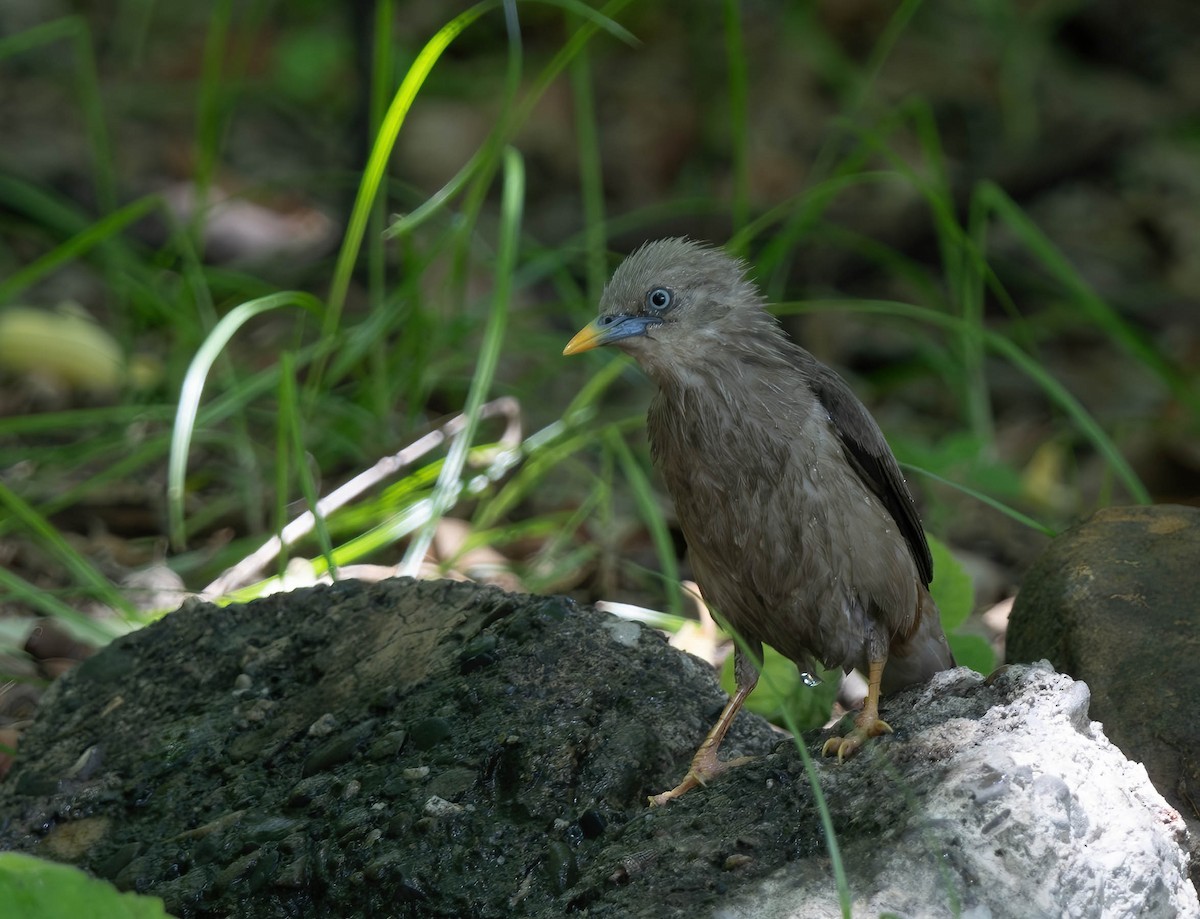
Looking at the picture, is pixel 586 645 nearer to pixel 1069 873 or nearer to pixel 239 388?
pixel 1069 873

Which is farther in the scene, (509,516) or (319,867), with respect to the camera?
(509,516)

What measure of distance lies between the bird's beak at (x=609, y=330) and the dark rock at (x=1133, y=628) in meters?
1.15

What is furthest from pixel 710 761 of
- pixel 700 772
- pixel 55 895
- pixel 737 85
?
pixel 737 85

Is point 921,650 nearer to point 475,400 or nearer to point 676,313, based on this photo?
point 676,313

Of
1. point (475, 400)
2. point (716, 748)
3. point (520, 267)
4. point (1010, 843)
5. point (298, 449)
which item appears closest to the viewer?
point (1010, 843)

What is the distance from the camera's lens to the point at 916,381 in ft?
23.2

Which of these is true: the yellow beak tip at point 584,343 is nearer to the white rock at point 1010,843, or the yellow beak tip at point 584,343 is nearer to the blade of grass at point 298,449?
the blade of grass at point 298,449

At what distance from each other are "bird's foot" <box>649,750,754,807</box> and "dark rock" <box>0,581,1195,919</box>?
6cm

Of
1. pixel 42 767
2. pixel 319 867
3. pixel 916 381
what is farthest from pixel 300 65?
pixel 319 867

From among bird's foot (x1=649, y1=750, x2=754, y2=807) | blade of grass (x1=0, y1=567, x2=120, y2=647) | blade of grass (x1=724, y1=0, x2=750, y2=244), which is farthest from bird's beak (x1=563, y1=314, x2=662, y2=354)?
blade of grass (x1=0, y1=567, x2=120, y2=647)

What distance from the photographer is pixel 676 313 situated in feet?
10.2

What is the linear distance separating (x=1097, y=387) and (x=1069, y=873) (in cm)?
500

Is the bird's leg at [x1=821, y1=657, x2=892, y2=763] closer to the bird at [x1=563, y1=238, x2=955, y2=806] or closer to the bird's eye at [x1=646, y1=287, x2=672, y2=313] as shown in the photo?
the bird at [x1=563, y1=238, x2=955, y2=806]

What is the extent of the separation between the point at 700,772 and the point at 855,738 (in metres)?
0.31
